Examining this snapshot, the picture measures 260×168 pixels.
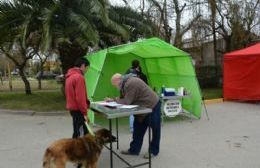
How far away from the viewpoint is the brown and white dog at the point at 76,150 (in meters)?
5.10

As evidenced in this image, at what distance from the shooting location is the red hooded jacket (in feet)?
20.3

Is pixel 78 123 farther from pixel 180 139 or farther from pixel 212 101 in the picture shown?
pixel 212 101

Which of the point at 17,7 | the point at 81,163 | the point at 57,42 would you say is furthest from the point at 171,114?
the point at 17,7

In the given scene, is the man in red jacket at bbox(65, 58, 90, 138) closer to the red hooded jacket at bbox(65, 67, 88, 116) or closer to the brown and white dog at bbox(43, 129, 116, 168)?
the red hooded jacket at bbox(65, 67, 88, 116)

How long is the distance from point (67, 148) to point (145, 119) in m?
1.98

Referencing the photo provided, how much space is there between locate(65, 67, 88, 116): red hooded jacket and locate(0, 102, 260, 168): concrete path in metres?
1.15

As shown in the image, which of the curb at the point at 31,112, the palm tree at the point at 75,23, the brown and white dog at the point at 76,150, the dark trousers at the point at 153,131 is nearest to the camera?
the brown and white dog at the point at 76,150

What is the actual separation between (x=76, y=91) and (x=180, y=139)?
3482 millimetres

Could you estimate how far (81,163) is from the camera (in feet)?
18.1

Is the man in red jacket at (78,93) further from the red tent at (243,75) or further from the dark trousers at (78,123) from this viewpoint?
the red tent at (243,75)

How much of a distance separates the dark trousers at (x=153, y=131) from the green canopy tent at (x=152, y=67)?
3.05 metres

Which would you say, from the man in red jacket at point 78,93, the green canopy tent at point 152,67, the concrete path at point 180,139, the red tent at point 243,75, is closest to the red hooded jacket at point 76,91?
the man in red jacket at point 78,93

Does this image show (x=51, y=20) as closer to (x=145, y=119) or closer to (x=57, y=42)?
(x=57, y=42)

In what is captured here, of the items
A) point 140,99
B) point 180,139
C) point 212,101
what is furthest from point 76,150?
point 212,101
